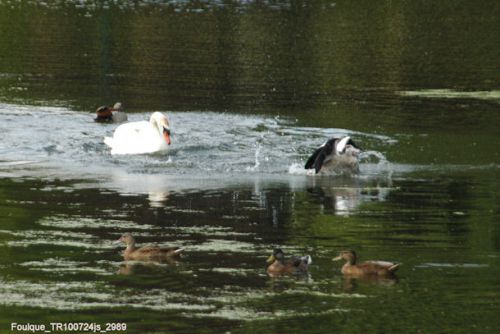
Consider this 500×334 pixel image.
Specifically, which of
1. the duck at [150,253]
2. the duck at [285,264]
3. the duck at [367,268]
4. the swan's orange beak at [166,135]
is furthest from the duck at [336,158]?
the duck at [367,268]

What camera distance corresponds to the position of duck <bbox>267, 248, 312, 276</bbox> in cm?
1593

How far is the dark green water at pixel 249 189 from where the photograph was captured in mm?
14703

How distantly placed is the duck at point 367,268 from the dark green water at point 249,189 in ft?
0.61

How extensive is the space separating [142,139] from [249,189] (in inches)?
205

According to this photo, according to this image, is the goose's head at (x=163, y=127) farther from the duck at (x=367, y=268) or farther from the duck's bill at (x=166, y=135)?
the duck at (x=367, y=268)

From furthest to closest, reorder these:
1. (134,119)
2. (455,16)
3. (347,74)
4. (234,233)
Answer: (455,16) < (347,74) < (134,119) < (234,233)

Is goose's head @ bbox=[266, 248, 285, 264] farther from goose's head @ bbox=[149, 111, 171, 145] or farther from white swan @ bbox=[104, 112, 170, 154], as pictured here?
goose's head @ bbox=[149, 111, 171, 145]

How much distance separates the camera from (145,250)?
1673 centimetres

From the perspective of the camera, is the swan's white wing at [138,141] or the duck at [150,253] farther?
the swan's white wing at [138,141]

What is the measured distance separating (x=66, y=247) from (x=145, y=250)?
1345mm

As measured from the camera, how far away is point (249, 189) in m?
23.1

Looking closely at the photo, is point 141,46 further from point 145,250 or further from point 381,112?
point 145,250

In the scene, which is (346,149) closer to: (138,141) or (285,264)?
(138,141)

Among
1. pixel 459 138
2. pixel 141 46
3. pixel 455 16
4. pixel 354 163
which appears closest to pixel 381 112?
pixel 459 138
